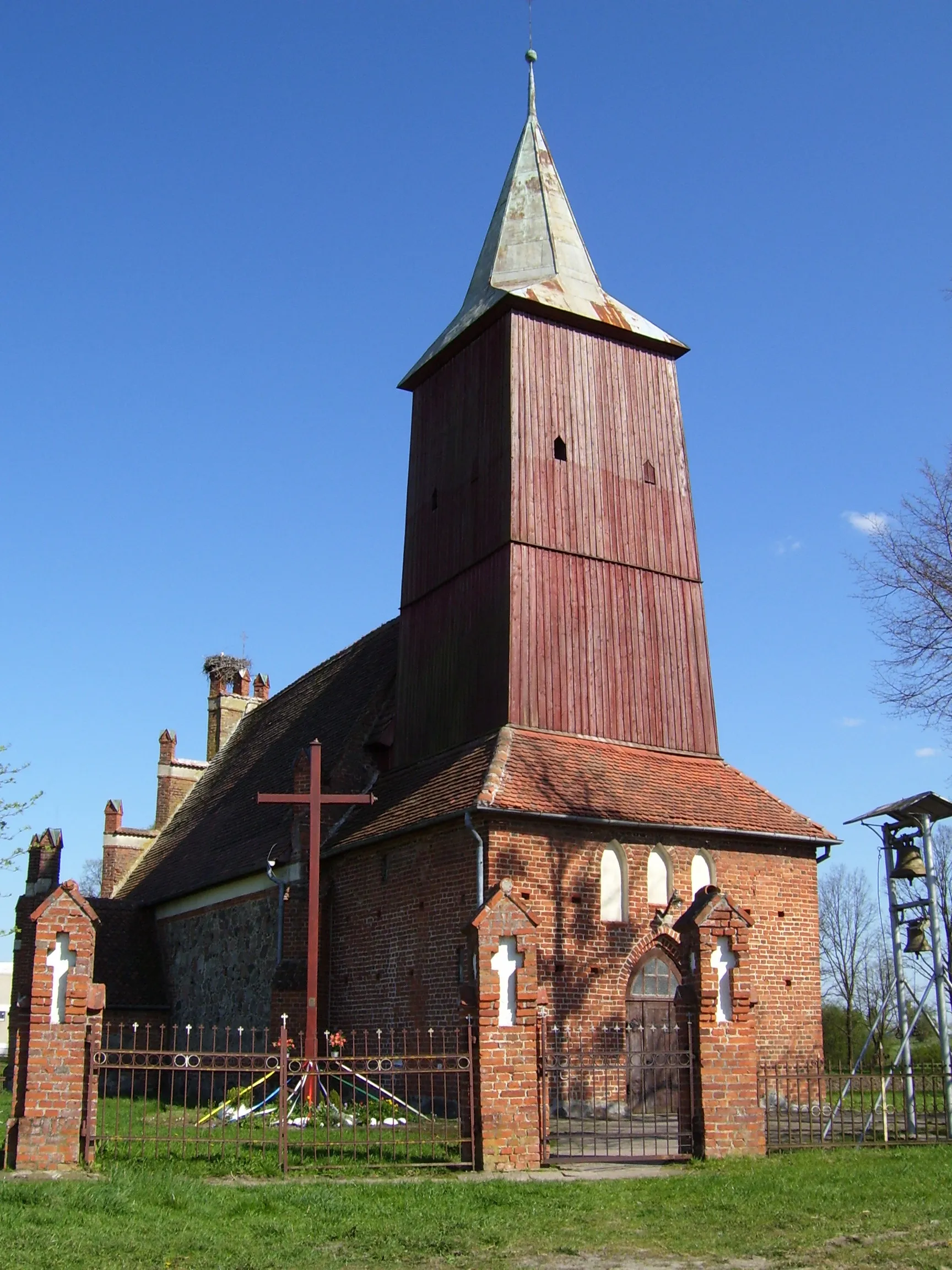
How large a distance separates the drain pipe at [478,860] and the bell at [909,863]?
5202mm

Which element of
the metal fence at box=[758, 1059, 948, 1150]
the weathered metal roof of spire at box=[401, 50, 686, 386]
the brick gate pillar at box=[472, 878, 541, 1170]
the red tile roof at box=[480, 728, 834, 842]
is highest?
the weathered metal roof of spire at box=[401, 50, 686, 386]

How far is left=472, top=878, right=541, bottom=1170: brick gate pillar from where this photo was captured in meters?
11.6

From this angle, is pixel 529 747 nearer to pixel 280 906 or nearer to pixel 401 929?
pixel 401 929

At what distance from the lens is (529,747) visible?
1864 cm

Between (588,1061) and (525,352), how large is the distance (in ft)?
37.8

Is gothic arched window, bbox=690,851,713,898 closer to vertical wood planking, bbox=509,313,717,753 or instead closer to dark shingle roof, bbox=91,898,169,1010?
vertical wood planking, bbox=509,313,717,753

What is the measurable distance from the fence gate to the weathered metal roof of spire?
11.8 meters

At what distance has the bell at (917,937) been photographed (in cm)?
1482

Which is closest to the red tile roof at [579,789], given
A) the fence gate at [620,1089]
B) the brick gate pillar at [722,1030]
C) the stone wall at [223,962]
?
the stone wall at [223,962]

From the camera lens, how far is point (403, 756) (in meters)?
21.9

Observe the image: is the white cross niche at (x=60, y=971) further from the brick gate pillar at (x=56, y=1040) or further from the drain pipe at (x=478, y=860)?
the drain pipe at (x=478, y=860)

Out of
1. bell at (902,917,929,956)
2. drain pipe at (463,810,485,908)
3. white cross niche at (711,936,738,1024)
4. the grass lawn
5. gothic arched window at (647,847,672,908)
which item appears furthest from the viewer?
gothic arched window at (647,847,672,908)

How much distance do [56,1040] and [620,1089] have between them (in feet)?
26.5

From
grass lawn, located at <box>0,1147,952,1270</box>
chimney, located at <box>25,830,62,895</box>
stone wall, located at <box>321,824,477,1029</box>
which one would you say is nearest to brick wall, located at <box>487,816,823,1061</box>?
stone wall, located at <box>321,824,477,1029</box>
